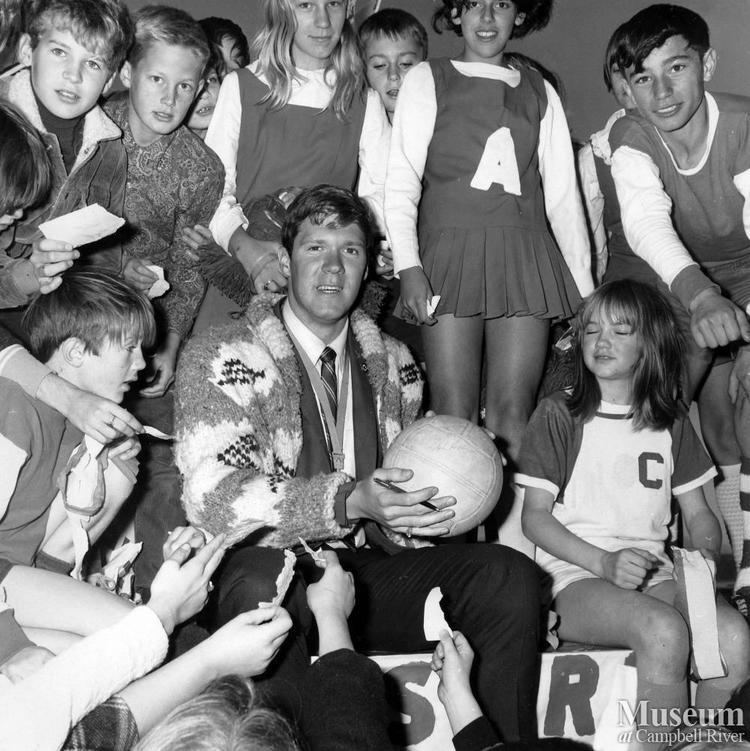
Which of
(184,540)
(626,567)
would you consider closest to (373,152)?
(626,567)

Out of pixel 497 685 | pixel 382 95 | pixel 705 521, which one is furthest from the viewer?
pixel 382 95

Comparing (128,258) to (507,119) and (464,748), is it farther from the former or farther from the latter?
(464,748)

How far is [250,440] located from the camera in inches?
105

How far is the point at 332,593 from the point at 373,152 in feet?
6.39

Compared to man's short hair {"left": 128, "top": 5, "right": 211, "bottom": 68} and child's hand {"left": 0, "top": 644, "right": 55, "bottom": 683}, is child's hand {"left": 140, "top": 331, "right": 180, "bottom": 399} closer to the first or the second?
man's short hair {"left": 128, "top": 5, "right": 211, "bottom": 68}

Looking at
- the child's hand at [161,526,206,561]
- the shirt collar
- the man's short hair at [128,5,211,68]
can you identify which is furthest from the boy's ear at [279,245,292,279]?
the child's hand at [161,526,206,561]

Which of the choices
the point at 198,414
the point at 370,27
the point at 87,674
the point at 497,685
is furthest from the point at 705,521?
the point at 370,27

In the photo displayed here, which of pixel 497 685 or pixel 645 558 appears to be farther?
pixel 645 558

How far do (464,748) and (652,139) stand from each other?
2290 mm

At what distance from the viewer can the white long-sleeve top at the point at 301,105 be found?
11.7ft

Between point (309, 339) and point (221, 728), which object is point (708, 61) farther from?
point (221, 728)

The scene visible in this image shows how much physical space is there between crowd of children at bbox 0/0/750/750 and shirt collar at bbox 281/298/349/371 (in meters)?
0.24

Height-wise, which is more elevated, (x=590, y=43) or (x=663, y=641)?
(x=590, y=43)

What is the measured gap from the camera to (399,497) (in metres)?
2.45
